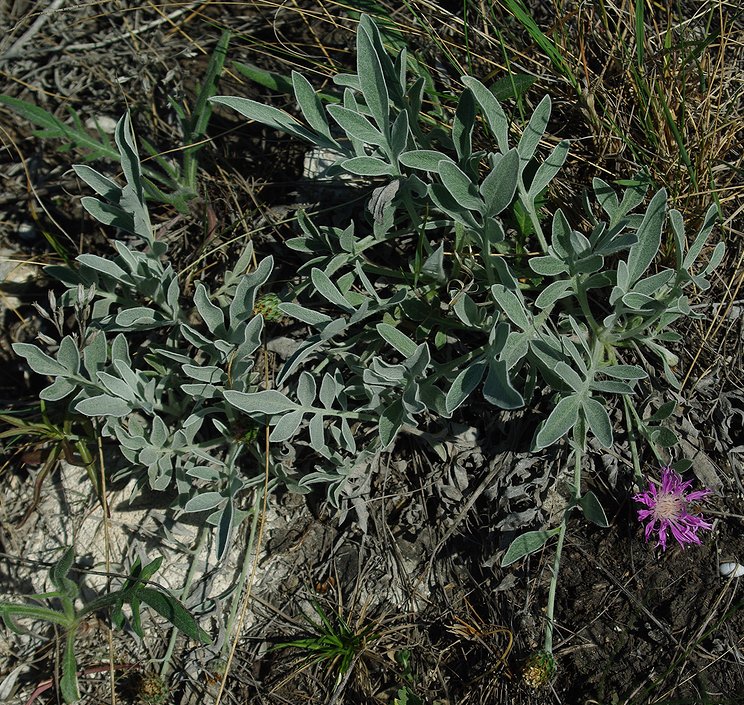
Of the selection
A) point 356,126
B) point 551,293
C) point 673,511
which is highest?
point 356,126

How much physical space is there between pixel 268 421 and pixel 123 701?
3.41 ft

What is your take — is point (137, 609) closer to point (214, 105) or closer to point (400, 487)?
point (400, 487)

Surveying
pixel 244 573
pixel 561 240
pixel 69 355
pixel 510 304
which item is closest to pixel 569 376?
pixel 510 304

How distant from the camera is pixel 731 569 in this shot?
Result: 2123mm

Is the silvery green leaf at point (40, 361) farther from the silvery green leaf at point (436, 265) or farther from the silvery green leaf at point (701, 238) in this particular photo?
the silvery green leaf at point (701, 238)

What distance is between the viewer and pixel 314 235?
241 centimetres

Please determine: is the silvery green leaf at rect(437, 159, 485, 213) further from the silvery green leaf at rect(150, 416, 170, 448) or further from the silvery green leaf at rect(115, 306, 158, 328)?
the silvery green leaf at rect(150, 416, 170, 448)

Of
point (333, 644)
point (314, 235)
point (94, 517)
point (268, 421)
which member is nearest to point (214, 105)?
point (314, 235)

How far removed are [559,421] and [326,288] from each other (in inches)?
29.4

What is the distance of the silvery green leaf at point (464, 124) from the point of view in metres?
1.98

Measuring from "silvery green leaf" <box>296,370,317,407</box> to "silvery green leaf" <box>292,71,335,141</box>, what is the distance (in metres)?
0.71

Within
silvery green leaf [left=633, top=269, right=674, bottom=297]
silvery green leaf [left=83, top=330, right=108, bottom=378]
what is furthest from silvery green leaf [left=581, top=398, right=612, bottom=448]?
silvery green leaf [left=83, top=330, right=108, bottom=378]

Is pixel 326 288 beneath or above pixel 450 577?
above

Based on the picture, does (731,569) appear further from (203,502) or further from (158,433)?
(158,433)
